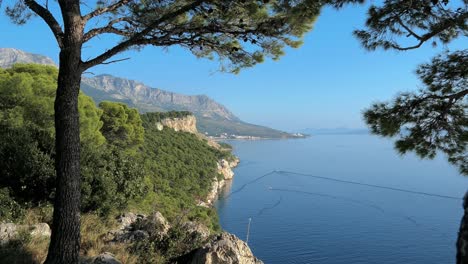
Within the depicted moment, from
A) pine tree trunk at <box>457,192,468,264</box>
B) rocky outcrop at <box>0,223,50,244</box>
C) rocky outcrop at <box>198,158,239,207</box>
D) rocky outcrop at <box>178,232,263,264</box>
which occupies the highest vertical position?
pine tree trunk at <box>457,192,468,264</box>

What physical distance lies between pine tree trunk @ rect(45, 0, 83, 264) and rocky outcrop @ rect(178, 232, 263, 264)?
1.65 meters

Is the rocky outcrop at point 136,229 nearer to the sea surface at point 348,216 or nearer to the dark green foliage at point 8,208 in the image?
the dark green foliage at point 8,208

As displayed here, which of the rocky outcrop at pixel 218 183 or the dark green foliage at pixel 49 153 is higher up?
the dark green foliage at pixel 49 153

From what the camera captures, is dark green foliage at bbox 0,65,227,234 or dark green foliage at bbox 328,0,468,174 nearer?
dark green foliage at bbox 328,0,468,174

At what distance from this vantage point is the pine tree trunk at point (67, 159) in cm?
438

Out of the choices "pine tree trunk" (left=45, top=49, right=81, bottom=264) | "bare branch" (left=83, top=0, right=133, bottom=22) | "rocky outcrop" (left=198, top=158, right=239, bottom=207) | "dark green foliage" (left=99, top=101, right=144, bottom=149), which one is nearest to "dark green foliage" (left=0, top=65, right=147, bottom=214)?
"pine tree trunk" (left=45, top=49, right=81, bottom=264)

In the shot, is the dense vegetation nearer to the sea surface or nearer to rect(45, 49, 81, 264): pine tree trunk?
rect(45, 49, 81, 264): pine tree trunk

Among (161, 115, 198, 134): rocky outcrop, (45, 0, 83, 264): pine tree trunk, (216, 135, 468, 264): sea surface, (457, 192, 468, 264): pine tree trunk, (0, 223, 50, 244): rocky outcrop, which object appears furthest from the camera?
(161, 115, 198, 134): rocky outcrop

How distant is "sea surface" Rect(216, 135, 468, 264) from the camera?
3341cm

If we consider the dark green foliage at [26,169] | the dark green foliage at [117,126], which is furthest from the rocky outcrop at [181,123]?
the dark green foliage at [26,169]

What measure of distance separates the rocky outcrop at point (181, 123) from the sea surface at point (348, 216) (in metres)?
27.7

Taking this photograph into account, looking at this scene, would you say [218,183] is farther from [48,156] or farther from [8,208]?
[8,208]

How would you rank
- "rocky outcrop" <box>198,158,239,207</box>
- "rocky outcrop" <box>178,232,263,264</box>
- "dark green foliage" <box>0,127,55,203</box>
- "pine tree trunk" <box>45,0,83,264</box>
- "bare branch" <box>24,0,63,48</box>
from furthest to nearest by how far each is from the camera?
"rocky outcrop" <box>198,158,239,207</box>, "dark green foliage" <box>0,127,55,203</box>, "rocky outcrop" <box>178,232,263,264</box>, "bare branch" <box>24,0,63,48</box>, "pine tree trunk" <box>45,0,83,264</box>

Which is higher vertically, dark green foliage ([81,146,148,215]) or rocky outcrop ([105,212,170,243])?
dark green foliage ([81,146,148,215])
